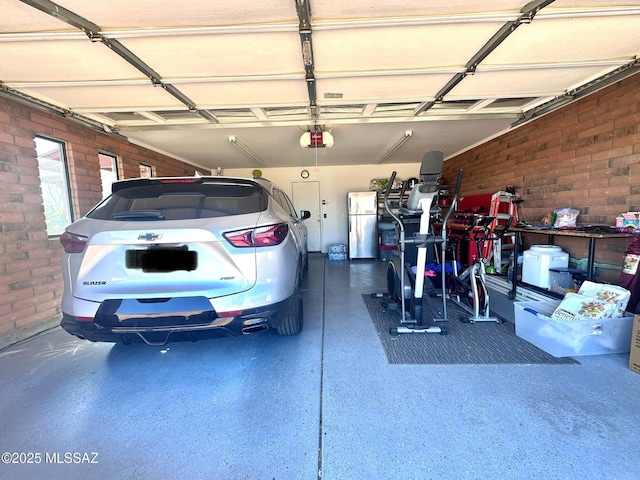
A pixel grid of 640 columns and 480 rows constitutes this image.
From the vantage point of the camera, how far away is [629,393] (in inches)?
66.1

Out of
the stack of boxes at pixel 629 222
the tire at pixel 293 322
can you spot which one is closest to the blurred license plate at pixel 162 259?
the tire at pixel 293 322

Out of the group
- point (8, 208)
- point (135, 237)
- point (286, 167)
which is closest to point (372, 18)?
point (135, 237)

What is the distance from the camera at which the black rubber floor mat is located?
2.07 meters

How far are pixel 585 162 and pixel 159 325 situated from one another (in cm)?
456

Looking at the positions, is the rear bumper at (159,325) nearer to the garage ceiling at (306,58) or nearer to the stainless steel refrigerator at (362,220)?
the garage ceiling at (306,58)

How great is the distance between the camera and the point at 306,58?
214 centimetres

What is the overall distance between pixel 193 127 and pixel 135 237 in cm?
269

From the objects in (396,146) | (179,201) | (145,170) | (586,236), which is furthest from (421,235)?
(145,170)

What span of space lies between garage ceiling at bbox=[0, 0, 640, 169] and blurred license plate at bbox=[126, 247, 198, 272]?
1447mm

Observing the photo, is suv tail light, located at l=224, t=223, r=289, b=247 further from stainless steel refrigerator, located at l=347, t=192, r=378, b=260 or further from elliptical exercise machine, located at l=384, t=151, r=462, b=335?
stainless steel refrigerator, located at l=347, t=192, r=378, b=260

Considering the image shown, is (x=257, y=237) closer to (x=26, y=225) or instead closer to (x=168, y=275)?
(x=168, y=275)

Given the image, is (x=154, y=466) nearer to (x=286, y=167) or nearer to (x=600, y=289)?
(x=600, y=289)

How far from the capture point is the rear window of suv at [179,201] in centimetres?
175

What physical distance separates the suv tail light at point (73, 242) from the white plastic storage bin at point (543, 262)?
14.9 ft
